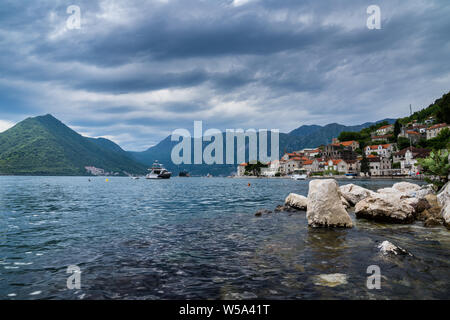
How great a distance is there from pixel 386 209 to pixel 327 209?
4.49 metres

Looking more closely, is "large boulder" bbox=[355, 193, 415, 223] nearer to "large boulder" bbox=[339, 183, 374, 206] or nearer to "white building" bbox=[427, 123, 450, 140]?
"large boulder" bbox=[339, 183, 374, 206]

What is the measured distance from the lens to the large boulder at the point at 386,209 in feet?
49.6

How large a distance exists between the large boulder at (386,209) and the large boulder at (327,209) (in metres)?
3.07

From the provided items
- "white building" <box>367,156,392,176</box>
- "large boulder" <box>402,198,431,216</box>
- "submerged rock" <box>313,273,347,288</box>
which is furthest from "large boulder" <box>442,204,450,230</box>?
"white building" <box>367,156,392,176</box>

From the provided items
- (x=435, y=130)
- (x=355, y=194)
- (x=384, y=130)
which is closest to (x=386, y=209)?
(x=355, y=194)

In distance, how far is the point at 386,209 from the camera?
15.6 metres

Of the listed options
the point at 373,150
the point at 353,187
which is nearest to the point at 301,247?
the point at 353,187

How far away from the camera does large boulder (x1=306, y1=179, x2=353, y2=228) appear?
13.9 m

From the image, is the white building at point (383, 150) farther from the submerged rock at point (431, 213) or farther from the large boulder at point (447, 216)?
the large boulder at point (447, 216)

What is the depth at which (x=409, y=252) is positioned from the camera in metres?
8.94

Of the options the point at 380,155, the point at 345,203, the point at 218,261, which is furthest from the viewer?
the point at 380,155

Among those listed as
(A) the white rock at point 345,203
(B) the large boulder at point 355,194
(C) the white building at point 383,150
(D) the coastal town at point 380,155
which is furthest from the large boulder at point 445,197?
(C) the white building at point 383,150

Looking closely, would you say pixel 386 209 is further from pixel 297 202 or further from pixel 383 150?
pixel 383 150
